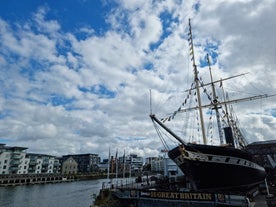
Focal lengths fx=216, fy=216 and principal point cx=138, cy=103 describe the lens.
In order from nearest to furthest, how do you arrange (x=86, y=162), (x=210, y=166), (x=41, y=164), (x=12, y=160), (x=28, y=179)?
(x=210, y=166), (x=28, y=179), (x=12, y=160), (x=41, y=164), (x=86, y=162)

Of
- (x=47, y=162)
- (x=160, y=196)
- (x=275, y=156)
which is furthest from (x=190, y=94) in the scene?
(x=47, y=162)

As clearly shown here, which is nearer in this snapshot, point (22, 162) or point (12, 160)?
point (12, 160)

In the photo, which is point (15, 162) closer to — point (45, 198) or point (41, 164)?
point (41, 164)

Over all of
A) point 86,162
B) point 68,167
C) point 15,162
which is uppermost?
point 86,162

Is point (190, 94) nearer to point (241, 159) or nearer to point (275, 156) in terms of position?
point (241, 159)

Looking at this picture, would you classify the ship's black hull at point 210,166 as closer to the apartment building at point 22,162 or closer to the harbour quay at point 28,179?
the harbour quay at point 28,179

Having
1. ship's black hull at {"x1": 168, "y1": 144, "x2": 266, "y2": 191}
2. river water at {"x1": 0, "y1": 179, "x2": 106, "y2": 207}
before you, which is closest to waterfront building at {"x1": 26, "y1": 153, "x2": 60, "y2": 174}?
river water at {"x1": 0, "y1": 179, "x2": 106, "y2": 207}

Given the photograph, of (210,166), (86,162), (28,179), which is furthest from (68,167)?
(210,166)

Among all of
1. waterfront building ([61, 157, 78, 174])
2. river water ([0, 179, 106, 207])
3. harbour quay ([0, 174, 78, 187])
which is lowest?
river water ([0, 179, 106, 207])

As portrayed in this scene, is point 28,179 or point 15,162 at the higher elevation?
point 15,162

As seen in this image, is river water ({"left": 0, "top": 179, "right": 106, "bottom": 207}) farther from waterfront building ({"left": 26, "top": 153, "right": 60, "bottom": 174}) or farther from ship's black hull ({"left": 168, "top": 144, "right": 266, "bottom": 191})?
waterfront building ({"left": 26, "top": 153, "right": 60, "bottom": 174})

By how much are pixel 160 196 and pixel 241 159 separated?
33.5 feet

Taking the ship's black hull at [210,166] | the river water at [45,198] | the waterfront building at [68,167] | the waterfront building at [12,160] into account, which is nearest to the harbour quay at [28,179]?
the waterfront building at [12,160]

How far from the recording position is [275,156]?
143 ft
